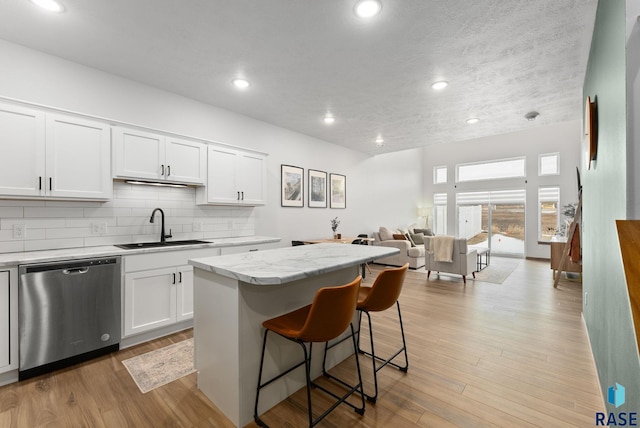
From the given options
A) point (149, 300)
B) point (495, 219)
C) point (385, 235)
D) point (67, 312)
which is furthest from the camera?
point (495, 219)

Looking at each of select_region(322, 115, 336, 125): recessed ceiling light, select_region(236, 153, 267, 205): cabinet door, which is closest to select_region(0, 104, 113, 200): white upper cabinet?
select_region(236, 153, 267, 205): cabinet door

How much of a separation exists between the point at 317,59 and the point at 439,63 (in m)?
1.23

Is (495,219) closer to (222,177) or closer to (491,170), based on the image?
(491,170)

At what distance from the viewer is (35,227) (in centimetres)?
262

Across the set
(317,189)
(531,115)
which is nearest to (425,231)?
(317,189)

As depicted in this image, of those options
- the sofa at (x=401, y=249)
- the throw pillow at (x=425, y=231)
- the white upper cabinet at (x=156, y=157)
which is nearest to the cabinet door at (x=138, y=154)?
the white upper cabinet at (x=156, y=157)

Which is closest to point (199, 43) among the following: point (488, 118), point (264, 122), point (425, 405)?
point (264, 122)

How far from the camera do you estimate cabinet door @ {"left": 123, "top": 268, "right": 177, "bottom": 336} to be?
2654 mm

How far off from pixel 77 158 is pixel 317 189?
3.74m

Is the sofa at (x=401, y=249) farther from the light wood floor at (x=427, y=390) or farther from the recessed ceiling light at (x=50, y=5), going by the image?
the recessed ceiling light at (x=50, y=5)

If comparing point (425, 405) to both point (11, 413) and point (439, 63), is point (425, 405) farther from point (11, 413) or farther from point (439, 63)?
point (439, 63)

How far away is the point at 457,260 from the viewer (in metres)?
5.18

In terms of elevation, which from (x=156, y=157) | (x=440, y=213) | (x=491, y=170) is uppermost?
(x=491, y=170)

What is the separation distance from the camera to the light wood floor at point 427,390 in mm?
1757
